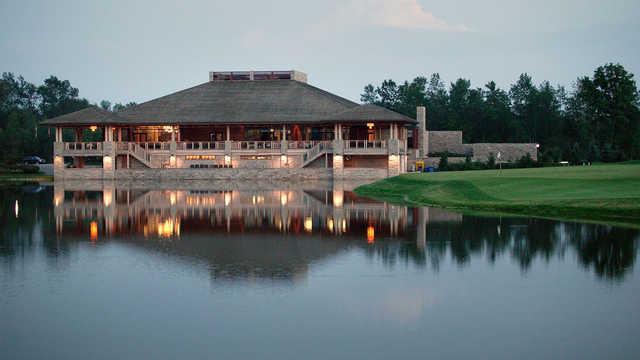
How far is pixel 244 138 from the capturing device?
81.8 m

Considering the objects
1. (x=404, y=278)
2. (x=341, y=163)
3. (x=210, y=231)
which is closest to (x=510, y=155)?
(x=341, y=163)

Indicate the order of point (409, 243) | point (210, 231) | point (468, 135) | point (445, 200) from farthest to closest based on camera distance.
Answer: point (468, 135)
point (445, 200)
point (210, 231)
point (409, 243)

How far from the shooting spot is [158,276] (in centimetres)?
1784

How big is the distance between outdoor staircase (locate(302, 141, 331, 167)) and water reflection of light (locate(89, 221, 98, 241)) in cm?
4458

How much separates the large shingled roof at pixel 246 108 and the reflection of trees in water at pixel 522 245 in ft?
148

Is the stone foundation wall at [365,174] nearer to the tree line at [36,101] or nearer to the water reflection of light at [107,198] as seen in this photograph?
the water reflection of light at [107,198]

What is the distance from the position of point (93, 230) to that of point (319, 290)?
14.2m

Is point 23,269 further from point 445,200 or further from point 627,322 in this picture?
point 445,200

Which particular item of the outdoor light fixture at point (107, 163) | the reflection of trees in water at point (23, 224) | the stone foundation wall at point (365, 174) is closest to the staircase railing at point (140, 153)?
the outdoor light fixture at point (107, 163)

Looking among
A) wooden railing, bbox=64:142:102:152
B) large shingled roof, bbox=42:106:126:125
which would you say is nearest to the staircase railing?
large shingled roof, bbox=42:106:126:125

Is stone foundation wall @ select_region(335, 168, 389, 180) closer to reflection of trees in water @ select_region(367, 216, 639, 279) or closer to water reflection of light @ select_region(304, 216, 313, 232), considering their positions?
water reflection of light @ select_region(304, 216, 313, 232)

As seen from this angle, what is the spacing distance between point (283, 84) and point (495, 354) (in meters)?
77.9

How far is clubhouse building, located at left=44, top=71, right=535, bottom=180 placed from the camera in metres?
72.8

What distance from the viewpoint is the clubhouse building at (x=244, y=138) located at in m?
72.8
